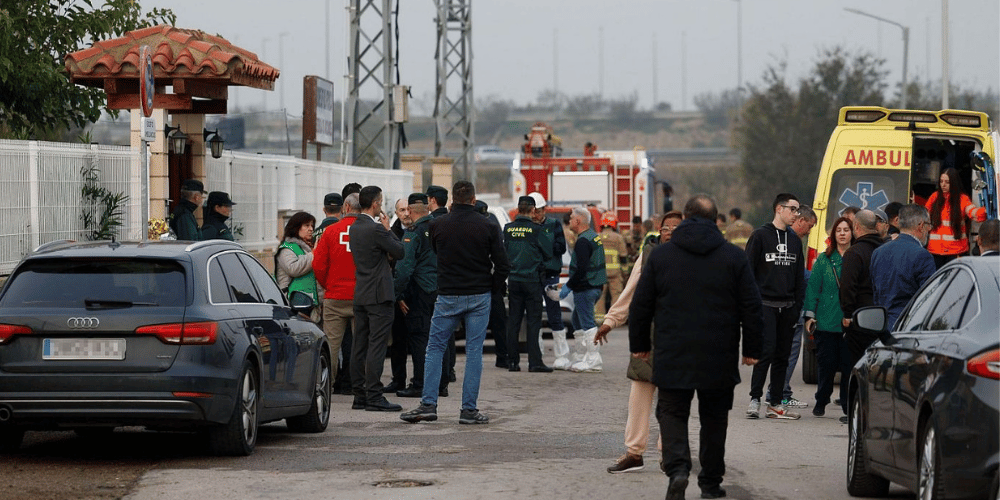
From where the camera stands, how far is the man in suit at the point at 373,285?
44.7 ft

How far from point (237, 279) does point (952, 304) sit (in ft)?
16.9

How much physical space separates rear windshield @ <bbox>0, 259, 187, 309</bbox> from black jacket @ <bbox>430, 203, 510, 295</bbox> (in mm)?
3197

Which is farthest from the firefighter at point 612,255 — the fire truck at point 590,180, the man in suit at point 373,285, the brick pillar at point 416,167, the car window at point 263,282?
the brick pillar at point 416,167

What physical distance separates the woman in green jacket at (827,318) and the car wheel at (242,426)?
551 centimetres

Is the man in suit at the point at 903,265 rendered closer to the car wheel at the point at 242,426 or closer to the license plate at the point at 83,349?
the car wheel at the point at 242,426

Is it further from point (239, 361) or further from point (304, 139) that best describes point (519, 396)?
point (304, 139)

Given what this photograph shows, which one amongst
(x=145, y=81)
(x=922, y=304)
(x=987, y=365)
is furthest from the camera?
(x=145, y=81)

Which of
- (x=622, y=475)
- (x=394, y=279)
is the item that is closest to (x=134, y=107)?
(x=394, y=279)

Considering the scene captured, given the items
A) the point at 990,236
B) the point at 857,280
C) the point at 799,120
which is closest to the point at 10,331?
the point at 990,236

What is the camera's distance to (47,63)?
2039cm

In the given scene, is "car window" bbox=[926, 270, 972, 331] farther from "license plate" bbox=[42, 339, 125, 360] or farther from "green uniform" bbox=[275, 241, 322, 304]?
"green uniform" bbox=[275, 241, 322, 304]

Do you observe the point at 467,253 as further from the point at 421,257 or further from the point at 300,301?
the point at 421,257

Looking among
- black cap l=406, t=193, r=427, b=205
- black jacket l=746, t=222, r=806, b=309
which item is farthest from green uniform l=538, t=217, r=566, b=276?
black jacket l=746, t=222, r=806, b=309

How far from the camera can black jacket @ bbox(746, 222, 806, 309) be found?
13.6 m
